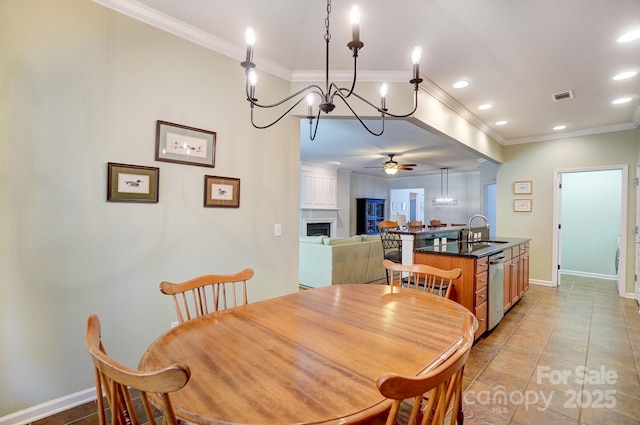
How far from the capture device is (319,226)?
333 inches

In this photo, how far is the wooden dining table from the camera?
0.76m

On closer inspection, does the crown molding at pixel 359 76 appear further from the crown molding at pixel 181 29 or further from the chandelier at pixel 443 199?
the chandelier at pixel 443 199

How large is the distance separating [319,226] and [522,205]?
487 cm

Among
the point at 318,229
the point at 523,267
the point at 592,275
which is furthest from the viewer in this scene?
the point at 318,229

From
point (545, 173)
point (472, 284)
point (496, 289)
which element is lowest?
point (496, 289)

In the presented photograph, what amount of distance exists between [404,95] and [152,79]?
7.19 feet

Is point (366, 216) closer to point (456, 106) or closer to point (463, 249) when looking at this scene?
point (456, 106)

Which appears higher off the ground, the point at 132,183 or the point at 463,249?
the point at 132,183

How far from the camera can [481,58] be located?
2.65 meters

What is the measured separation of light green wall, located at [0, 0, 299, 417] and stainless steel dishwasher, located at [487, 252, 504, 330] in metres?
2.67

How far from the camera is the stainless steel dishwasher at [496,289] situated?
120 inches

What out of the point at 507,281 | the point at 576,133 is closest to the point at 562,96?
the point at 576,133

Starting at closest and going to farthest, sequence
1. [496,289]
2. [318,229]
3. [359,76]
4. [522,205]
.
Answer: [359,76]
[496,289]
[522,205]
[318,229]

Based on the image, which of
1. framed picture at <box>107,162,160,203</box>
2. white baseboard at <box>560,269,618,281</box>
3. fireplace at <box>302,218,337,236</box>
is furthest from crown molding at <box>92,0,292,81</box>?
white baseboard at <box>560,269,618,281</box>
